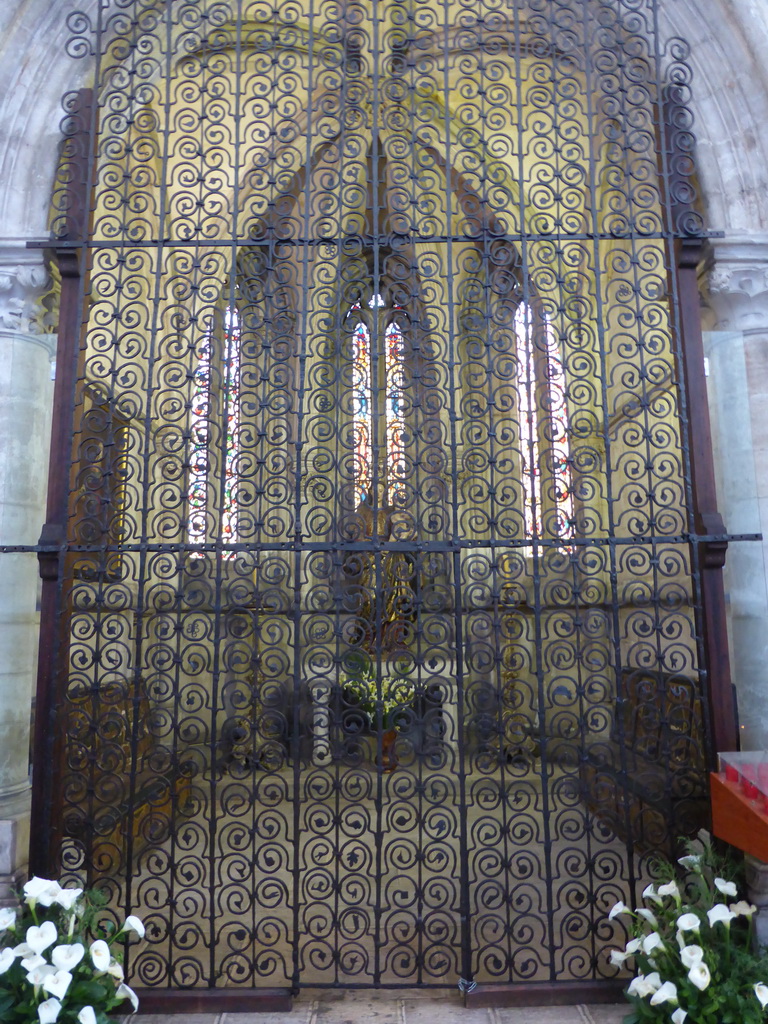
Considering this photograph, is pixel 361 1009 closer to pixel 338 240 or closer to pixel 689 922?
pixel 689 922

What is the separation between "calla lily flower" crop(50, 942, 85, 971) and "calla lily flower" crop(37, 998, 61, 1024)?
12 centimetres

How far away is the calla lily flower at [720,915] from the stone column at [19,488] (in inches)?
128

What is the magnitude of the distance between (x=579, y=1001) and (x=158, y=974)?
1998 millimetres

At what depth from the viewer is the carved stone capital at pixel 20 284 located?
446cm

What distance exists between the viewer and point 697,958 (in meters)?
3.28

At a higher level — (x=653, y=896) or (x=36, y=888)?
(x=36, y=888)

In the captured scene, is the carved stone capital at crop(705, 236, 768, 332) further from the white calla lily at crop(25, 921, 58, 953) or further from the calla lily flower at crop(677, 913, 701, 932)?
the white calla lily at crop(25, 921, 58, 953)

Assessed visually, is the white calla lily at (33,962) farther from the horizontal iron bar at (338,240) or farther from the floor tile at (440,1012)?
the horizontal iron bar at (338,240)

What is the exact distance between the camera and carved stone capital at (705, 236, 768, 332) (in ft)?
14.6

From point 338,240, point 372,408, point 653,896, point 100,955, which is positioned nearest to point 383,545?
point 372,408

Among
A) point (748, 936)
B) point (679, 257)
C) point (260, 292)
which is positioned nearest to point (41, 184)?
point (260, 292)

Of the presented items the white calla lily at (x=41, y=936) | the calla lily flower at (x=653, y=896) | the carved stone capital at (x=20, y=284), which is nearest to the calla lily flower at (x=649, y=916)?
the calla lily flower at (x=653, y=896)

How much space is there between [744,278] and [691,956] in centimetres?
332

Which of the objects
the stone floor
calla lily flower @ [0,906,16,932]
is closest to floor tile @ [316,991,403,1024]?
the stone floor
